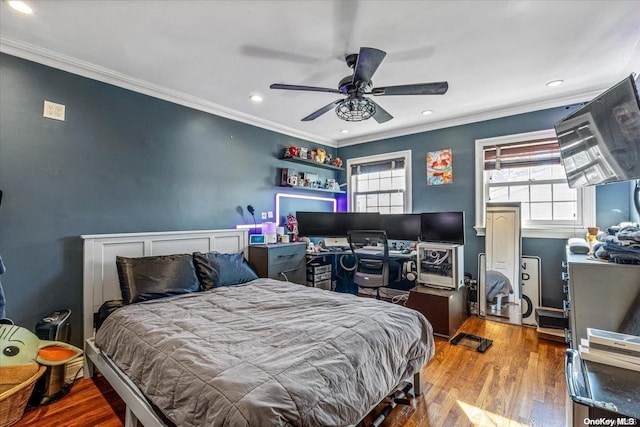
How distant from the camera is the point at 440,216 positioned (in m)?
3.72

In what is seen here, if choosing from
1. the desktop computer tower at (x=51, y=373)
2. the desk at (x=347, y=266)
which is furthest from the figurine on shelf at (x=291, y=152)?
the desktop computer tower at (x=51, y=373)

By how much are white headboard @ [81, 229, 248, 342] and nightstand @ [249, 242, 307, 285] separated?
2.47 feet

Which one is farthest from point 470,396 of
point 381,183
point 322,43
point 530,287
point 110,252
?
point 381,183

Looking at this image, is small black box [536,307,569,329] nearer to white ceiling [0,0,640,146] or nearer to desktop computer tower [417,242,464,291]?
desktop computer tower [417,242,464,291]

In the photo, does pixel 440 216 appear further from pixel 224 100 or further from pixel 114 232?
pixel 114 232

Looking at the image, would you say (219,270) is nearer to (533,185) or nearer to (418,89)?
(418,89)

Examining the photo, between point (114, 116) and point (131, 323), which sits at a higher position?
point (114, 116)

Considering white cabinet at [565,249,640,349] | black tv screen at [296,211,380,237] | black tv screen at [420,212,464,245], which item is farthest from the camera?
black tv screen at [296,211,380,237]

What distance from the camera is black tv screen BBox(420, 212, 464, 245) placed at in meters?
3.54

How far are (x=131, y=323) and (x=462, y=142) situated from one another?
4195 mm

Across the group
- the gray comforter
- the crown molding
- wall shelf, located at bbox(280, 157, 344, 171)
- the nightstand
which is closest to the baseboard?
the gray comforter

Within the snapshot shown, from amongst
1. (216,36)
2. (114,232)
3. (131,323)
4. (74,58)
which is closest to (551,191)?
(216,36)

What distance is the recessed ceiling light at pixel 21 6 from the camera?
179 cm

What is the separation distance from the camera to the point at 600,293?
1717 mm
